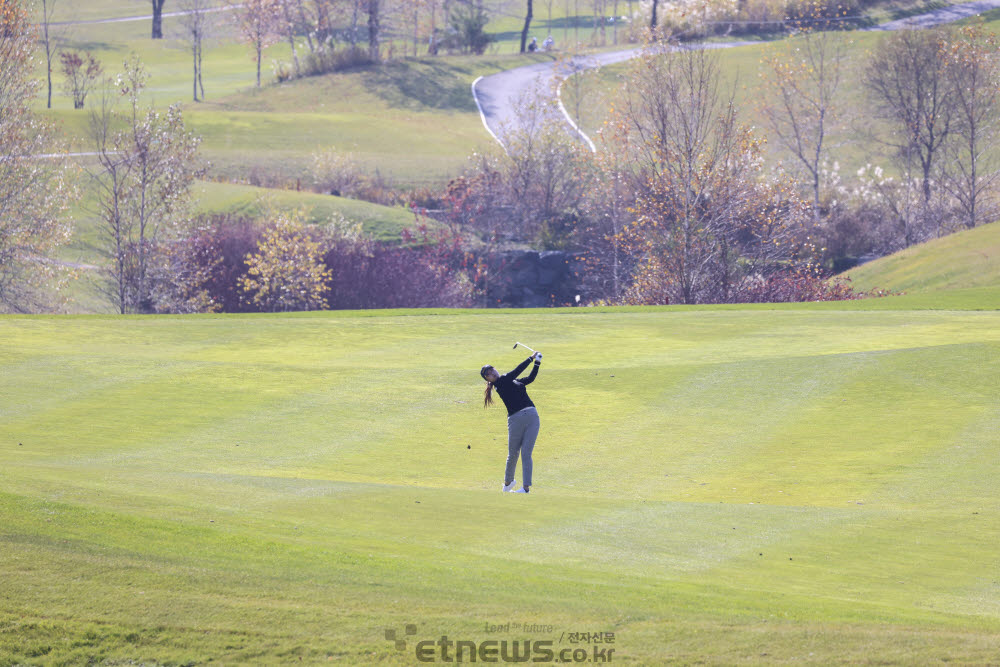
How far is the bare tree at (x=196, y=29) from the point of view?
329 feet

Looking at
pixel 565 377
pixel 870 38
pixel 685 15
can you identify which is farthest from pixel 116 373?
pixel 685 15

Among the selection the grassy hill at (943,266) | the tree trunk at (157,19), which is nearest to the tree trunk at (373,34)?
the tree trunk at (157,19)

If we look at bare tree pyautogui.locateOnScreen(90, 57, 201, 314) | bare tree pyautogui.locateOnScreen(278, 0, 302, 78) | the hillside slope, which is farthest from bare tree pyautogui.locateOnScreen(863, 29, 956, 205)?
bare tree pyautogui.locateOnScreen(278, 0, 302, 78)

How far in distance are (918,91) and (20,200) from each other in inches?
2106

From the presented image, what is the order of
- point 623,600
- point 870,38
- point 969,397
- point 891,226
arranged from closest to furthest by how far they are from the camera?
point 623,600
point 969,397
point 891,226
point 870,38

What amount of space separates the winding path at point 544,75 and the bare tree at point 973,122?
16.4 meters

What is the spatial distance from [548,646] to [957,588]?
5.22 metres

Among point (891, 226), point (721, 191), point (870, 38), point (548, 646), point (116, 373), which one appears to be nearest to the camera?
point (548, 646)

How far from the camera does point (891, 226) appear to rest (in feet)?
209

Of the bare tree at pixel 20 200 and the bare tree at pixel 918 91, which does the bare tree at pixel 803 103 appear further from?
the bare tree at pixel 20 200

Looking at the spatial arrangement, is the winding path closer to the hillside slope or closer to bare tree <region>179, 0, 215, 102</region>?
bare tree <region>179, 0, 215, 102</region>

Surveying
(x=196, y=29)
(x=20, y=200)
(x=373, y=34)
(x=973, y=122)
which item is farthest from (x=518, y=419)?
(x=196, y=29)

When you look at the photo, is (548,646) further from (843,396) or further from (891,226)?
(891,226)

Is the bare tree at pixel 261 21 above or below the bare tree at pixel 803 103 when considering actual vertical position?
above
